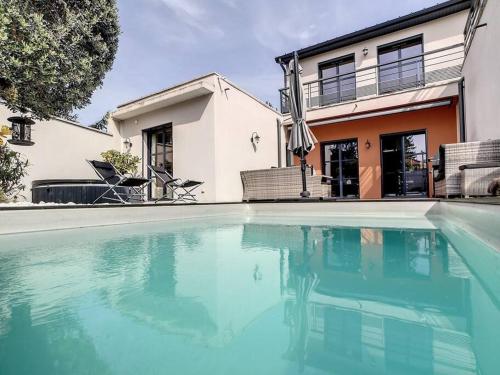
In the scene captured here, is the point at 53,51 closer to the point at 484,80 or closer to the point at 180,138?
the point at 180,138

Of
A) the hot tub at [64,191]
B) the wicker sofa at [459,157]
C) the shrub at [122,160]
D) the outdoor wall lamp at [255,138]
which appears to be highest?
the outdoor wall lamp at [255,138]

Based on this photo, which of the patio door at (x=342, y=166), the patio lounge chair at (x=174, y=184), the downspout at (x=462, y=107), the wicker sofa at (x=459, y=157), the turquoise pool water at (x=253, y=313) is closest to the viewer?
the turquoise pool water at (x=253, y=313)

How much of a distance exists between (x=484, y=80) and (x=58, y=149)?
895 cm

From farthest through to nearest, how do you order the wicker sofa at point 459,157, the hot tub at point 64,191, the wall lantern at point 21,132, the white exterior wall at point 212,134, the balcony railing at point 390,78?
the balcony railing at point 390,78 → the white exterior wall at point 212,134 → the hot tub at point 64,191 → the wall lantern at point 21,132 → the wicker sofa at point 459,157

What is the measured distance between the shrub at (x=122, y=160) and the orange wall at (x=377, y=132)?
535 cm

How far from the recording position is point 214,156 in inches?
268

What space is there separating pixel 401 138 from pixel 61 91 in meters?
8.30

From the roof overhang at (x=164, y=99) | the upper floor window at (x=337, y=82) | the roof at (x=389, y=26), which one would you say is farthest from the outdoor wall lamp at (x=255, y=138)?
the roof at (x=389, y=26)

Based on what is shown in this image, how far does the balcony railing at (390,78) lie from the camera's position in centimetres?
782

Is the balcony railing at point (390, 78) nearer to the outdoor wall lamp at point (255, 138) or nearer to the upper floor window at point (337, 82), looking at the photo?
the upper floor window at point (337, 82)

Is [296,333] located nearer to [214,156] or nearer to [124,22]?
[214,156]

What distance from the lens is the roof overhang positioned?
22.1 ft

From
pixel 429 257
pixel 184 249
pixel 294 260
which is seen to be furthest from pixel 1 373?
pixel 429 257

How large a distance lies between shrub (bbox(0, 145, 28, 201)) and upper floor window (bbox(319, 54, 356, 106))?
817 cm
